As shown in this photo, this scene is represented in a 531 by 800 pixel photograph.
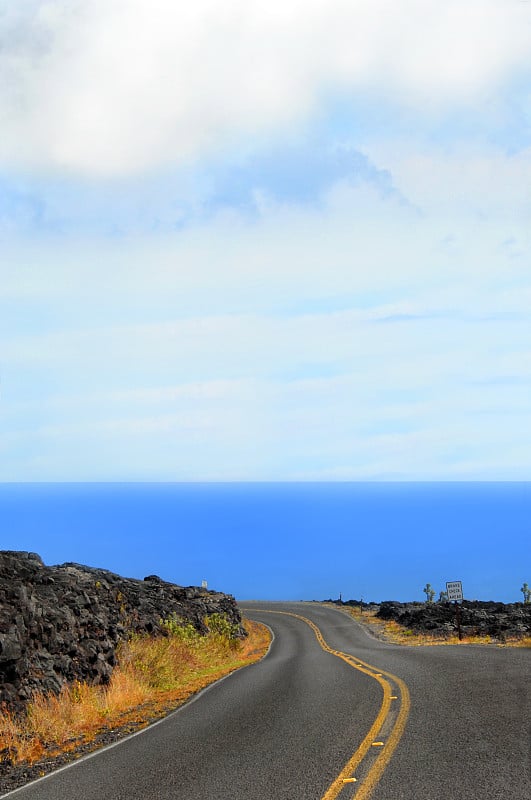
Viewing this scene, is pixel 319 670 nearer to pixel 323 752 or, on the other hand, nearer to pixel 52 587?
pixel 52 587

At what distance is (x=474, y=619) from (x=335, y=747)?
3545 cm

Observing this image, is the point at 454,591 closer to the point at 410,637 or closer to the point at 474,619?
the point at 410,637

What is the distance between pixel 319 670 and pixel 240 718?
8227mm

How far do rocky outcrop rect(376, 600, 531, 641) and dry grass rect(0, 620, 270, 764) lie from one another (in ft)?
53.2

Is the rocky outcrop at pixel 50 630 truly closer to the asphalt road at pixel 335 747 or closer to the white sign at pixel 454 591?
the asphalt road at pixel 335 747

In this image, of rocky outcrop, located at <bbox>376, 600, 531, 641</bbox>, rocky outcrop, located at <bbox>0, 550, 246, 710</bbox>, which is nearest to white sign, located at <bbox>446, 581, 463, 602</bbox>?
rocky outcrop, located at <bbox>376, 600, 531, 641</bbox>

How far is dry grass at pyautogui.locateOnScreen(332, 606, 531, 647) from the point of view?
2898 centimetres

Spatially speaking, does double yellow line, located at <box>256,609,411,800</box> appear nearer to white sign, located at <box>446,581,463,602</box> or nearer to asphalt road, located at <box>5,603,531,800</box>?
asphalt road, located at <box>5,603,531,800</box>

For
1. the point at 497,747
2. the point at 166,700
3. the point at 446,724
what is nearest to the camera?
the point at 497,747

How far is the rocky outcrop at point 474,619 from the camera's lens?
3538 cm

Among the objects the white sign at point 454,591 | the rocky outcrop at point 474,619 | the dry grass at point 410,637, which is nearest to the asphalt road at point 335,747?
the dry grass at point 410,637

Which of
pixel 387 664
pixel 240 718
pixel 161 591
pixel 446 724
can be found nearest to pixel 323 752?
pixel 446 724

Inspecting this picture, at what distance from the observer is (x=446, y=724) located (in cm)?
980

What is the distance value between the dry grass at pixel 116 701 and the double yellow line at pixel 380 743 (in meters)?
Result: 4.93
